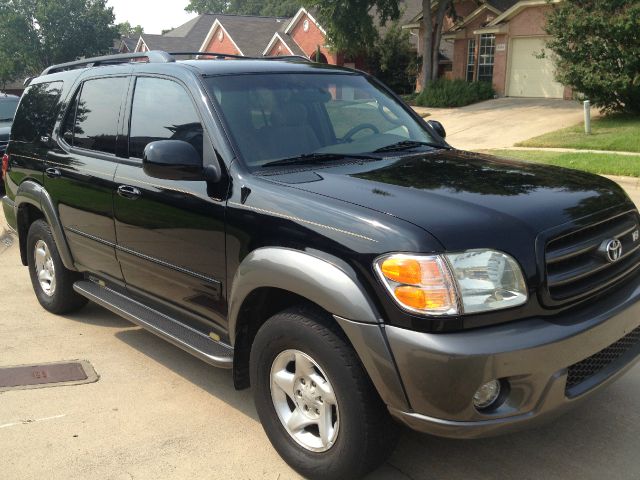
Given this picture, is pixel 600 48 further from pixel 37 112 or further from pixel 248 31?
pixel 248 31

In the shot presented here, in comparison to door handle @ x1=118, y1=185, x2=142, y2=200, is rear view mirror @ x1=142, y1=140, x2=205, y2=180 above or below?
above

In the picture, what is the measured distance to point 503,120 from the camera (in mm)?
20797

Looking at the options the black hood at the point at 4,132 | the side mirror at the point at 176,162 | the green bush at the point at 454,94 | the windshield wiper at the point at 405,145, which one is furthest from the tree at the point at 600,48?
the side mirror at the point at 176,162

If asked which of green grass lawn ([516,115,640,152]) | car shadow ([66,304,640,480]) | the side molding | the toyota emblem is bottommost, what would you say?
car shadow ([66,304,640,480])

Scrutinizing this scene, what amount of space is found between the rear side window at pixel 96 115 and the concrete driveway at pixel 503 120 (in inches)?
497

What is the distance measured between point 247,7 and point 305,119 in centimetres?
11246

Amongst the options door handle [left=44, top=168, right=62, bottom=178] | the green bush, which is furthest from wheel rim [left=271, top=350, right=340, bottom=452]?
the green bush

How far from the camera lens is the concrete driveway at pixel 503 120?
1784 centimetres

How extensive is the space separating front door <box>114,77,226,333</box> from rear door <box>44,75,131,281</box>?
0.16 m

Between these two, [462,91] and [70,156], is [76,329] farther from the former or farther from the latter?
[462,91]

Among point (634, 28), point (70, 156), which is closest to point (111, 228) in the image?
point (70, 156)

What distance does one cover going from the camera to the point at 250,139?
3609 millimetres

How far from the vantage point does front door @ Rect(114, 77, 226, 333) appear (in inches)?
140

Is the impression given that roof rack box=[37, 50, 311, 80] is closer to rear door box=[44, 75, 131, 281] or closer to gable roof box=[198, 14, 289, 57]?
rear door box=[44, 75, 131, 281]
